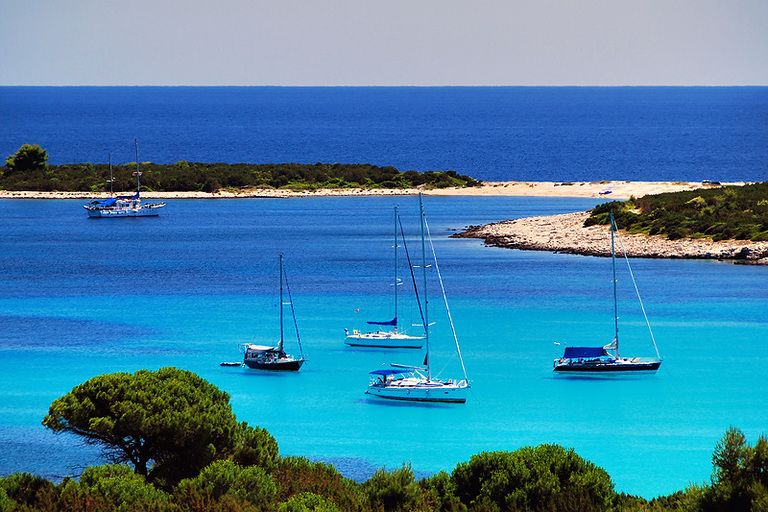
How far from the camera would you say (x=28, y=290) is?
63031mm

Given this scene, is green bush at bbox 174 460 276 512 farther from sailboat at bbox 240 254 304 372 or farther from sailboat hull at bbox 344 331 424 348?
sailboat hull at bbox 344 331 424 348

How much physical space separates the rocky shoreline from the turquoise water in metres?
1.71

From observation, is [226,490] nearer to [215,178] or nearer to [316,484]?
[316,484]

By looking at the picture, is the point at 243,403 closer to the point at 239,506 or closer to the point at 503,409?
the point at 503,409

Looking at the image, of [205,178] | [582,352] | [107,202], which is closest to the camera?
[582,352]

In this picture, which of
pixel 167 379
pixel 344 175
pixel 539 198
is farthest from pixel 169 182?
pixel 167 379

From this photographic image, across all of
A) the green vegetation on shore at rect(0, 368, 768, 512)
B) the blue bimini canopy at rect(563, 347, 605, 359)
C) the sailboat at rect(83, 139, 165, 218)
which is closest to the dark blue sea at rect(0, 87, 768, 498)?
the blue bimini canopy at rect(563, 347, 605, 359)

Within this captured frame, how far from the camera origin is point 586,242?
7675cm

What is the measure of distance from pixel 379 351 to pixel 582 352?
9.71 m

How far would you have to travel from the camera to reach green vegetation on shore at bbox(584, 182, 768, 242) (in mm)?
74625

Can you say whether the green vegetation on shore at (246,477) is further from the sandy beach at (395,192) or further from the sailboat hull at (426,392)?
the sandy beach at (395,192)

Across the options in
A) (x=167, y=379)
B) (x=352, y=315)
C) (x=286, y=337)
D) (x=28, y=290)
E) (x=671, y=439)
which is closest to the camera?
(x=167, y=379)

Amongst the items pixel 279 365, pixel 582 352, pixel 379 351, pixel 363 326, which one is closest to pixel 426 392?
pixel 279 365

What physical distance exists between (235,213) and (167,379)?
83.3 meters
